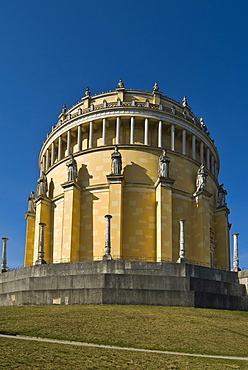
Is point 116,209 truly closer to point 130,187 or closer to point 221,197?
point 130,187

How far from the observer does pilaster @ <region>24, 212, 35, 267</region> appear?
4847 cm

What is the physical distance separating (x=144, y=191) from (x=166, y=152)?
16.5 feet

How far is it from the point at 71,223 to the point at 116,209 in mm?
4465

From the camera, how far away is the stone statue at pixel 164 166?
41438 millimetres

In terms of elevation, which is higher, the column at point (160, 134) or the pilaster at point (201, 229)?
the column at point (160, 134)

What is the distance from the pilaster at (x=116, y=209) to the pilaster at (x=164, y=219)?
11.3 feet

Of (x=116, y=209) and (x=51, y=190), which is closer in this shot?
(x=116, y=209)

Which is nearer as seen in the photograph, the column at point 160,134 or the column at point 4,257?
the column at point 4,257

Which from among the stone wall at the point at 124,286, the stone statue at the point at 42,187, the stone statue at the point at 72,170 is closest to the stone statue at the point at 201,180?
the stone wall at the point at 124,286

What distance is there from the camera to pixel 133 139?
1735 inches

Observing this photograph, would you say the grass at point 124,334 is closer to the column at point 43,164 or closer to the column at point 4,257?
the column at point 4,257

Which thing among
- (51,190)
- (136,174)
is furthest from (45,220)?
(136,174)

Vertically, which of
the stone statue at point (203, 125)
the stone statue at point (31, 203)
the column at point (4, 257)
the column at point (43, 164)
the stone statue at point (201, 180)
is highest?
the stone statue at point (203, 125)

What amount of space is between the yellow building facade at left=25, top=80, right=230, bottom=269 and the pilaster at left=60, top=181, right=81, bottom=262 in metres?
0.09
